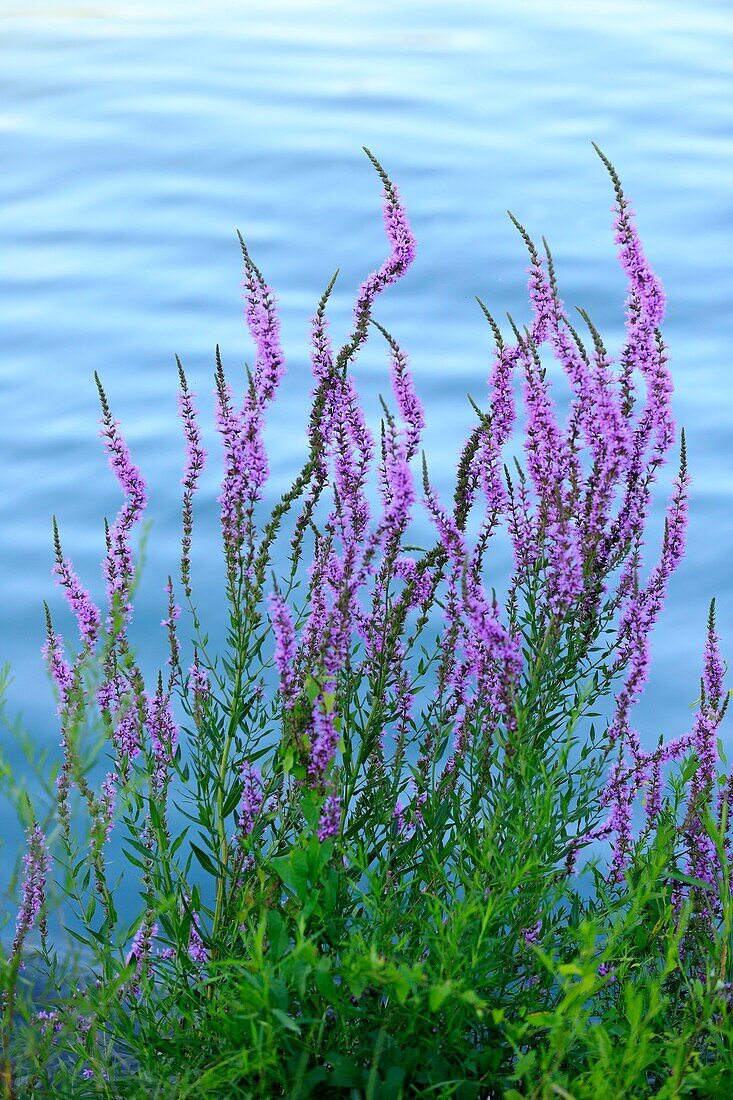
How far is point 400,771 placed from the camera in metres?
3.31

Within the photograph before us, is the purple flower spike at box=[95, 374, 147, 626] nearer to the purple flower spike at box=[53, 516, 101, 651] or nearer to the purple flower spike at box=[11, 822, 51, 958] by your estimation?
the purple flower spike at box=[53, 516, 101, 651]

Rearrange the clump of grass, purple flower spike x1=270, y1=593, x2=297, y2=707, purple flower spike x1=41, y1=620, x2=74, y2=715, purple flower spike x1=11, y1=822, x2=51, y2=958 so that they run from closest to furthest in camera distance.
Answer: the clump of grass
purple flower spike x1=270, y1=593, x2=297, y2=707
purple flower spike x1=11, y1=822, x2=51, y2=958
purple flower spike x1=41, y1=620, x2=74, y2=715

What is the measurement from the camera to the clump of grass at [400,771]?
267cm

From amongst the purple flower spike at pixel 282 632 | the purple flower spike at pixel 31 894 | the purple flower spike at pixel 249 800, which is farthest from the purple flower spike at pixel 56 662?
the purple flower spike at pixel 282 632

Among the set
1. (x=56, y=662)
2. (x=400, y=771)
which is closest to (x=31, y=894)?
(x=56, y=662)

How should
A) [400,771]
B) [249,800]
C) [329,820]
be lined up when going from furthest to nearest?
[400,771], [249,800], [329,820]

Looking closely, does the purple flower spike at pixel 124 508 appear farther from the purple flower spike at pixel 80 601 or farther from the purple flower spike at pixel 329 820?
the purple flower spike at pixel 329 820

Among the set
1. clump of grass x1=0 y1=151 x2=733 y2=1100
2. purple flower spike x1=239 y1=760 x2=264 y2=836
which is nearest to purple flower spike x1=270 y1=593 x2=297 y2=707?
clump of grass x1=0 y1=151 x2=733 y2=1100

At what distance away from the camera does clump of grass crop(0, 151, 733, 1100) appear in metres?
2.67

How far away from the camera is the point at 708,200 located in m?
11.4

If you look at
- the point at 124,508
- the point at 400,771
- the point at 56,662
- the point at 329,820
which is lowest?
the point at 329,820

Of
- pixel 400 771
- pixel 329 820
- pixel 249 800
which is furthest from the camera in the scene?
pixel 400 771

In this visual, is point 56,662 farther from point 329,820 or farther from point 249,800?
point 329,820

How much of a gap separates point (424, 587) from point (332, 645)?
492 millimetres
